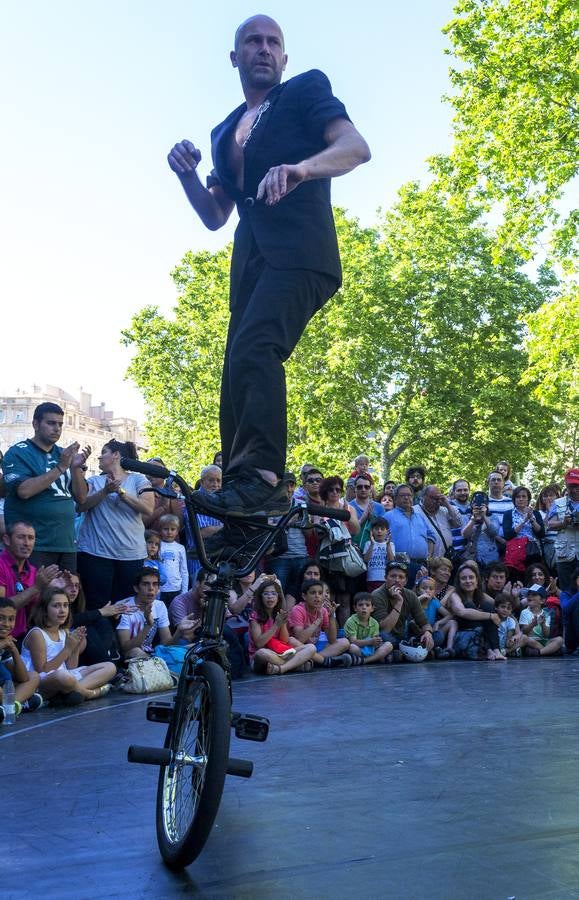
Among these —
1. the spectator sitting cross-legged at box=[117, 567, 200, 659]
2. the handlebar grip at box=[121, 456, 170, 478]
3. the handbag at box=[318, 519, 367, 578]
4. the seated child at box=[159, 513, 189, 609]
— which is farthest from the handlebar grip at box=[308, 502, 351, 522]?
the handbag at box=[318, 519, 367, 578]

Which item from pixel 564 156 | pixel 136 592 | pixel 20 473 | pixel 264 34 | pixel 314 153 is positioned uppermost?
pixel 564 156

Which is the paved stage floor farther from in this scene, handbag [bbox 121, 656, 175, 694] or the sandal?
the sandal

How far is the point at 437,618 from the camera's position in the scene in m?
11.6

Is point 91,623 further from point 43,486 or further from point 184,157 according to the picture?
point 184,157

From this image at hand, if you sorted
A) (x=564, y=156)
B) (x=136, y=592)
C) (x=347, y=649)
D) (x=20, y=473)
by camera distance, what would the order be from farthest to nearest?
(x=564, y=156), (x=347, y=649), (x=136, y=592), (x=20, y=473)

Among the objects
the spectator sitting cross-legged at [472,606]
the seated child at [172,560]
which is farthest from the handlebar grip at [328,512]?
the spectator sitting cross-legged at [472,606]

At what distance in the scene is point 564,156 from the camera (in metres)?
19.0

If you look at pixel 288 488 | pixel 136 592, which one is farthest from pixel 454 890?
pixel 136 592

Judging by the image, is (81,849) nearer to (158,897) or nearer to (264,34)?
(158,897)

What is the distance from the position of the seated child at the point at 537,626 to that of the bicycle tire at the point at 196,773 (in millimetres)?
8607

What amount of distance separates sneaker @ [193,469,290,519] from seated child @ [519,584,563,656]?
27.6ft

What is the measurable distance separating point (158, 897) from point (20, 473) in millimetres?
5797

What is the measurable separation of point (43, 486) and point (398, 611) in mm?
4455

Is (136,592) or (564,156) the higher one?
(564,156)
